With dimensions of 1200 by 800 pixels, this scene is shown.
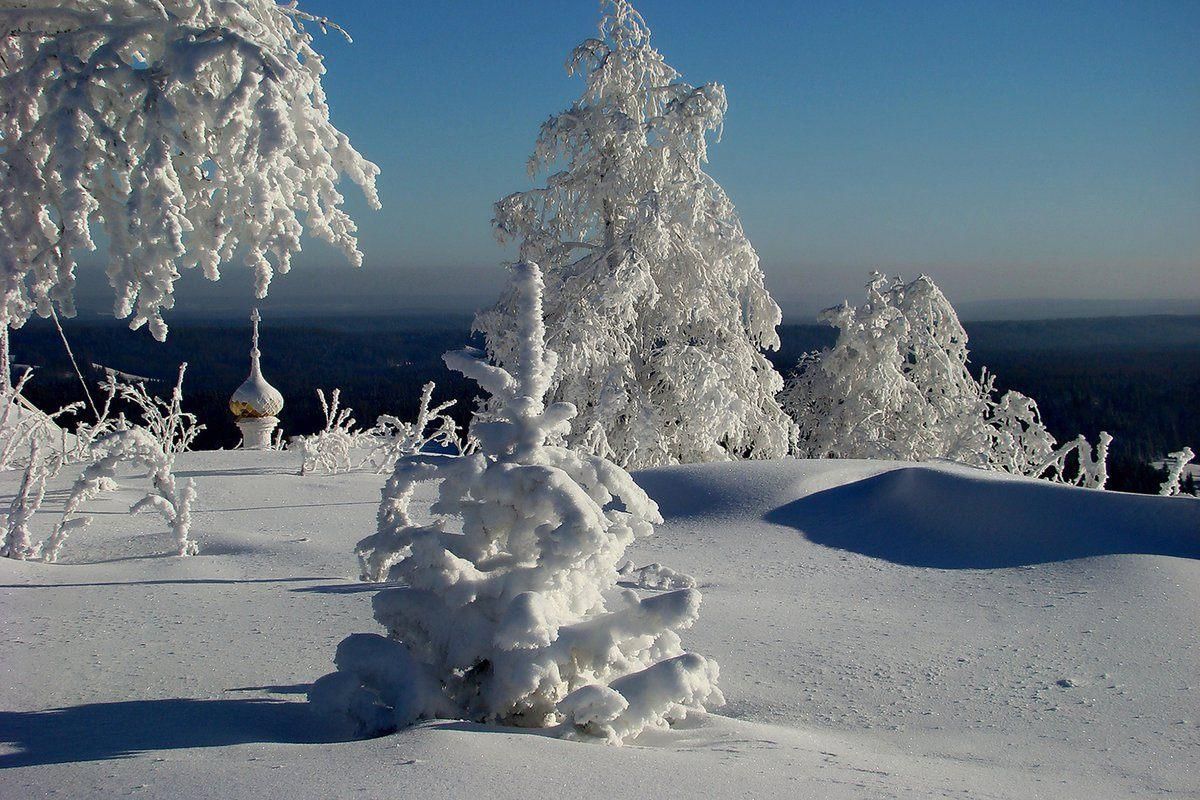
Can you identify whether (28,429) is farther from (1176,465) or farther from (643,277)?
(1176,465)

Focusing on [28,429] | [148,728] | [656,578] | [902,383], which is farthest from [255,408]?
[148,728]

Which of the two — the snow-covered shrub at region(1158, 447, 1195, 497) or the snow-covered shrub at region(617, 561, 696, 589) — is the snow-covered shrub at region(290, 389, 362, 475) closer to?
the snow-covered shrub at region(617, 561, 696, 589)

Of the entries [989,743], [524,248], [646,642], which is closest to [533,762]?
[646,642]

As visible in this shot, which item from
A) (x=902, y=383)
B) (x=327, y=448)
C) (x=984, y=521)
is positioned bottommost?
(x=984, y=521)

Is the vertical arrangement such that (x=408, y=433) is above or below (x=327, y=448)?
above

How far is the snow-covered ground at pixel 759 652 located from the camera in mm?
2852

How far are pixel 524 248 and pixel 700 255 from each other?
2677mm

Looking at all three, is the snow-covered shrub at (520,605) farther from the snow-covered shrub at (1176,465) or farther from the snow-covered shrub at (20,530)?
the snow-covered shrub at (1176,465)

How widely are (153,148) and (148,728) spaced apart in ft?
7.49

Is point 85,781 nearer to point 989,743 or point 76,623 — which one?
point 76,623

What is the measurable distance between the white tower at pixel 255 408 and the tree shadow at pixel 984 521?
1176cm

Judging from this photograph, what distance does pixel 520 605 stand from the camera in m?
3.26

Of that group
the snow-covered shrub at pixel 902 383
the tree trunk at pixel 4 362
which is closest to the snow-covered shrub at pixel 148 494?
the tree trunk at pixel 4 362

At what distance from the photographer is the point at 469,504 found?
3.74 m
